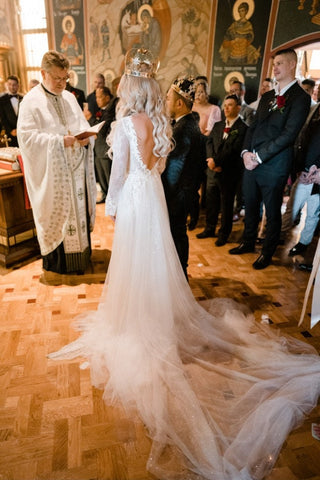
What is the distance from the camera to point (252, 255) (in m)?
4.20

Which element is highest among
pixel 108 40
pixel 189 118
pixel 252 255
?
pixel 108 40

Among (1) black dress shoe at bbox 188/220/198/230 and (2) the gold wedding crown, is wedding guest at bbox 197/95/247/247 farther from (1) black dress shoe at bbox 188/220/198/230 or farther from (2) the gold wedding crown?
(2) the gold wedding crown

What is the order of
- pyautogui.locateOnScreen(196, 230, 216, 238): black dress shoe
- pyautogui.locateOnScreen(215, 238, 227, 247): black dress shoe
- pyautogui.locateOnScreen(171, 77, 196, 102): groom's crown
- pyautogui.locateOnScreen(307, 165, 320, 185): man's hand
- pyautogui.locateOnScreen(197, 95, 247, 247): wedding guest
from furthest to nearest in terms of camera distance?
pyautogui.locateOnScreen(196, 230, 216, 238): black dress shoe
pyautogui.locateOnScreen(215, 238, 227, 247): black dress shoe
pyautogui.locateOnScreen(197, 95, 247, 247): wedding guest
pyautogui.locateOnScreen(307, 165, 320, 185): man's hand
pyautogui.locateOnScreen(171, 77, 196, 102): groom's crown

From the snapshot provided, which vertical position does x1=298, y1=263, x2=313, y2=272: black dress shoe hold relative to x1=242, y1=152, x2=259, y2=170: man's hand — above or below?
below

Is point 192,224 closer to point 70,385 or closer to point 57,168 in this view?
point 57,168

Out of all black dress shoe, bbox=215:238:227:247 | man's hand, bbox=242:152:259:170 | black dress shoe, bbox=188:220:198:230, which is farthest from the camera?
black dress shoe, bbox=188:220:198:230

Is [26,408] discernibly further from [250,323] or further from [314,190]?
[314,190]

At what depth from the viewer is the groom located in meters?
2.75

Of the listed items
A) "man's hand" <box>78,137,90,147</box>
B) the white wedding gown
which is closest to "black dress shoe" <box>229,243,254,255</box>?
the white wedding gown

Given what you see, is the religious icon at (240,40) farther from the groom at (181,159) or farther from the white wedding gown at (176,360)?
the white wedding gown at (176,360)

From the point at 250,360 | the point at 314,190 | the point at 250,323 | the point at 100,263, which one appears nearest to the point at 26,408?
the point at 250,360

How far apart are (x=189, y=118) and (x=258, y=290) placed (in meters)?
1.84

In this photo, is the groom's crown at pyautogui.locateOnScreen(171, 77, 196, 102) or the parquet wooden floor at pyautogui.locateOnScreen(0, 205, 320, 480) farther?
the groom's crown at pyautogui.locateOnScreen(171, 77, 196, 102)

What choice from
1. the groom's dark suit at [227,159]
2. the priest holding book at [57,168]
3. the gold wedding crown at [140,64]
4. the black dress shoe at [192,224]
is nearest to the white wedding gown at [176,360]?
the gold wedding crown at [140,64]
